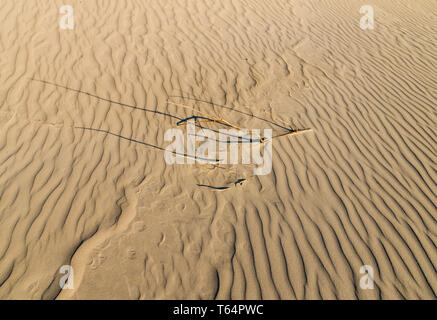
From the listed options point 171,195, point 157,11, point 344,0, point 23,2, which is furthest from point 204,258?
point 344,0

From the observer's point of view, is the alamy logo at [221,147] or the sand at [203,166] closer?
the sand at [203,166]

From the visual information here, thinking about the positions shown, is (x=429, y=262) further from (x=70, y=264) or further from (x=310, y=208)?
(x=70, y=264)

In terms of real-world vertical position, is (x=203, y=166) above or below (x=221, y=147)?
below

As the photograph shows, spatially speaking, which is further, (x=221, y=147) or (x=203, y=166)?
(x=221, y=147)

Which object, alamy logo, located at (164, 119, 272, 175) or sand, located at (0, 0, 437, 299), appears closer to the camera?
sand, located at (0, 0, 437, 299)
